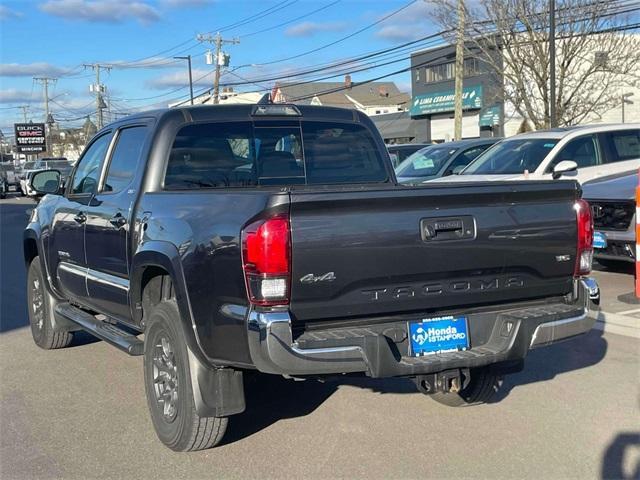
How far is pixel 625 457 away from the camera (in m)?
4.23

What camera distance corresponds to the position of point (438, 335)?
13.0 feet

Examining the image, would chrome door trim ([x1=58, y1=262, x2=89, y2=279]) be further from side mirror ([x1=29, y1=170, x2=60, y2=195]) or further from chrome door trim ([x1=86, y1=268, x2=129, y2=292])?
side mirror ([x1=29, y1=170, x2=60, y2=195])

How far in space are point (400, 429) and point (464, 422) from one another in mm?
450

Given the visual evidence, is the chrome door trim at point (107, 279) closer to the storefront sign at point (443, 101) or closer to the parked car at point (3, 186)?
the storefront sign at point (443, 101)

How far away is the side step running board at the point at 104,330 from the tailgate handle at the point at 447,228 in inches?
84.3

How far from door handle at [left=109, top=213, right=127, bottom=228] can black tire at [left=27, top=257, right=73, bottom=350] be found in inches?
77.2

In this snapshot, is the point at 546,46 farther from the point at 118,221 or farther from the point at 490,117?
the point at 118,221

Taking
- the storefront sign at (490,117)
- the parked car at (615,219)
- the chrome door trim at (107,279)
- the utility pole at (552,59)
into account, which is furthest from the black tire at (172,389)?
the storefront sign at (490,117)

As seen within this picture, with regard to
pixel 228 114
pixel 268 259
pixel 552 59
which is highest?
pixel 552 59

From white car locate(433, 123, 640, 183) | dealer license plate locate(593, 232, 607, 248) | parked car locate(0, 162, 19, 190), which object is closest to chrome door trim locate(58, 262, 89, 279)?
dealer license plate locate(593, 232, 607, 248)

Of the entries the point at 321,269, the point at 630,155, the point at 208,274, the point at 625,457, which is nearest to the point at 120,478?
the point at 208,274

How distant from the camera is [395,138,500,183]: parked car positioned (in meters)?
13.8

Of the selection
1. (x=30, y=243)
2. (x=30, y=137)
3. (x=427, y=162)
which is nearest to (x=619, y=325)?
(x=30, y=243)

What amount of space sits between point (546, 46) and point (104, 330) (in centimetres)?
2293
